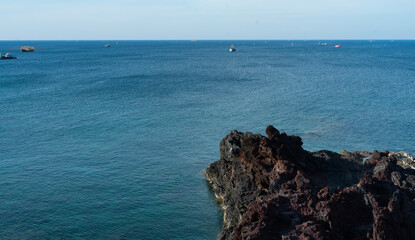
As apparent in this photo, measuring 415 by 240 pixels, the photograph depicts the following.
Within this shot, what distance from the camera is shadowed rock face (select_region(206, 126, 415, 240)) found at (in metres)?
25.8

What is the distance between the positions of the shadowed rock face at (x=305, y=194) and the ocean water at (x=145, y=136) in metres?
5.81

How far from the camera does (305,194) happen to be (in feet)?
93.3

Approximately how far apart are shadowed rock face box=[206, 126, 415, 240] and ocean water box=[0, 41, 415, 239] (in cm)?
581

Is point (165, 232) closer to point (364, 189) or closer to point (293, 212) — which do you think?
point (293, 212)

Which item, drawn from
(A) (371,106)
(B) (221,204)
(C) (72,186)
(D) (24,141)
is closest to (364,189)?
(B) (221,204)

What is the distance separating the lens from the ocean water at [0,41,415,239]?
40.6 m

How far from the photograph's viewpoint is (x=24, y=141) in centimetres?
6356

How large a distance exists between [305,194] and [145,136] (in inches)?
1702

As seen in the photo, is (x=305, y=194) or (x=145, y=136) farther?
(x=145, y=136)

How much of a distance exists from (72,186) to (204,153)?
826 inches

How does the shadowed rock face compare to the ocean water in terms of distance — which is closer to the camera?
the shadowed rock face

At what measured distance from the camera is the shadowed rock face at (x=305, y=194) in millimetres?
25844

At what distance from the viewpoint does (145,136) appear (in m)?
67.4

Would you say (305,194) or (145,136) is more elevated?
(305,194)
